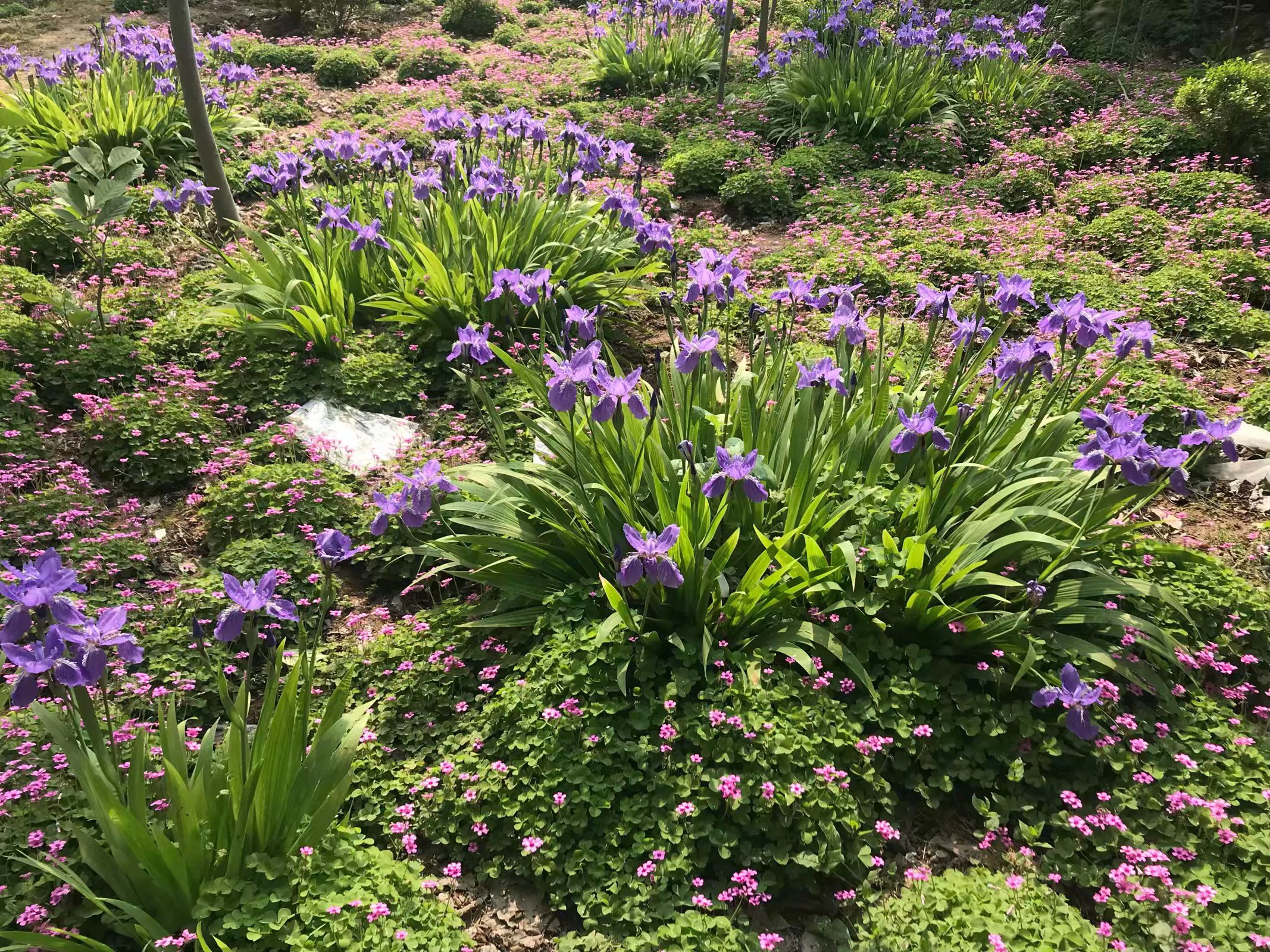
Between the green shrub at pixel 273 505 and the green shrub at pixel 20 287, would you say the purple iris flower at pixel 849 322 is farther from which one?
the green shrub at pixel 20 287

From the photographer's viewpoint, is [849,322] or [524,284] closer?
[849,322]

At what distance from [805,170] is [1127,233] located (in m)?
2.86

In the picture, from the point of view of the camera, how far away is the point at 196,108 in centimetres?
498

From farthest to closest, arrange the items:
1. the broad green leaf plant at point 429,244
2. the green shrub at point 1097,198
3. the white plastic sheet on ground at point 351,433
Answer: the green shrub at point 1097,198, the broad green leaf plant at point 429,244, the white plastic sheet on ground at point 351,433

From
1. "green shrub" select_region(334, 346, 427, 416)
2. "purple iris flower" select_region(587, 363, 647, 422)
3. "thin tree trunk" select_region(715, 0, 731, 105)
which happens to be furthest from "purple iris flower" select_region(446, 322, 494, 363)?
"thin tree trunk" select_region(715, 0, 731, 105)

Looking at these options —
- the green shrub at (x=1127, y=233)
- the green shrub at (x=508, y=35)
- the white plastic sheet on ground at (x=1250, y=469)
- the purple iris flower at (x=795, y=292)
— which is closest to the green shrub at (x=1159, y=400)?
the white plastic sheet on ground at (x=1250, y=469)

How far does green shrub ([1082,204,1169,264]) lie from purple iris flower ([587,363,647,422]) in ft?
16.1

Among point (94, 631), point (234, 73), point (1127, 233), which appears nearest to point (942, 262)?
point (1127, 233)

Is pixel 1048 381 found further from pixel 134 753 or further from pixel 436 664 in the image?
pixel 134 753

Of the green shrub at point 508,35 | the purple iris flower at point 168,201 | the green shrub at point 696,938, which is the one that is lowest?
the green shrub at point 696,938

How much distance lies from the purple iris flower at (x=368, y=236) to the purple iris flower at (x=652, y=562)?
2737 millimetres

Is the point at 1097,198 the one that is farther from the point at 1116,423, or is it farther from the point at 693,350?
the point at 693,350

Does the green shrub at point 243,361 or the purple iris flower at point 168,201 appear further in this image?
the purple iris flower at point 168,201

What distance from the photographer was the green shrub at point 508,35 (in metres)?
12.5
